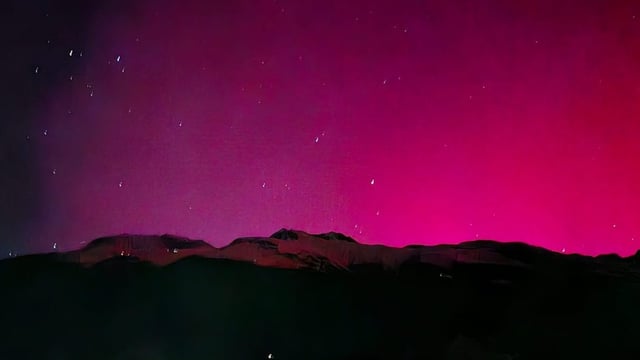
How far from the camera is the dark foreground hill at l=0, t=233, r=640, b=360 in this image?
7160mm

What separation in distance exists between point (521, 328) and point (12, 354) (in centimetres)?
538

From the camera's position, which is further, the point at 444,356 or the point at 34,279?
the point at 34,279

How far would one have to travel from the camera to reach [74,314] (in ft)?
24.5

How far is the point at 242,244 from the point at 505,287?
2929 mm

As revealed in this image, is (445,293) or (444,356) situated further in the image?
(445,293)

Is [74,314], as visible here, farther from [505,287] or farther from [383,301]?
[505,287]

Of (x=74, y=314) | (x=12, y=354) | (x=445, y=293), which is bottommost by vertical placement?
(x=12, y=354)

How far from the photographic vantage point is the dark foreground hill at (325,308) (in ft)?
23.5

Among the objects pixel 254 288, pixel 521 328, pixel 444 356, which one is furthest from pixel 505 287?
pixel 254 288

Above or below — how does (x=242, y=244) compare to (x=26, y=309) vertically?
above

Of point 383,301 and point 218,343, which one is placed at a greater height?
point 383,301

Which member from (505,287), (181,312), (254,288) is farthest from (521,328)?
(181,312)

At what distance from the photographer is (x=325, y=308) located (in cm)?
746

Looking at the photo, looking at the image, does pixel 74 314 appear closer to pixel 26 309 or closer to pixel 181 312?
pixel 26 309
